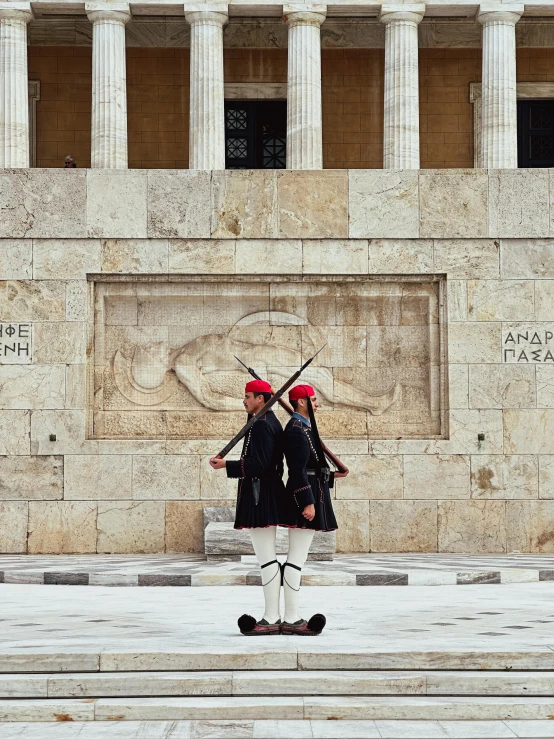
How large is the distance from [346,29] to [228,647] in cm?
2155

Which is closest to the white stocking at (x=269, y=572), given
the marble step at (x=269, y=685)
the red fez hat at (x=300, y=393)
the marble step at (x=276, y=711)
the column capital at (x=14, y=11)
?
the red fez hat at (x=300, y=393)

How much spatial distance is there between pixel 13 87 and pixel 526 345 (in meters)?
10.3

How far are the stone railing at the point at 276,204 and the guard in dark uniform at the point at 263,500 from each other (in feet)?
34.7

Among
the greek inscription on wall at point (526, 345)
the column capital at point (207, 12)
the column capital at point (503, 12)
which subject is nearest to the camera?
the greek inscription on wall at point (526, 345)

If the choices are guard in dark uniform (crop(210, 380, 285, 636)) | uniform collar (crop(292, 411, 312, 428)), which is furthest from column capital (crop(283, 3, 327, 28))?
guard in dark uniform (crop(210, 380, 285, 636))

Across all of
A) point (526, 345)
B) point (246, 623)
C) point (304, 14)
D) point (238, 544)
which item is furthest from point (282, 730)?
point (304, 14)

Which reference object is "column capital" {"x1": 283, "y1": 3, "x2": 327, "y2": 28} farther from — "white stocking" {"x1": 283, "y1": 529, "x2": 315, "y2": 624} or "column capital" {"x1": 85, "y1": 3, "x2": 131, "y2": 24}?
"white stocking" {"x1": 283, "y1": 529, "x2": 315, "y2": 624}

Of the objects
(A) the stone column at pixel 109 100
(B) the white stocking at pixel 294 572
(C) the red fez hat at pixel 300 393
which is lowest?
(B) the white stocking at pixel 294 572

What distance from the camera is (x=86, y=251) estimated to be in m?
21.1

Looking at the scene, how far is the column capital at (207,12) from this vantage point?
2578 cm

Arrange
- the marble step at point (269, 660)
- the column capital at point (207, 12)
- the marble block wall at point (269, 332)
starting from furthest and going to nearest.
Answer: the column capital at point (207, 12) → the marble block wall at point (269, 332) → the marble step at point (269, 660)

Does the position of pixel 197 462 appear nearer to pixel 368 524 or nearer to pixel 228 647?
pixel 368 524

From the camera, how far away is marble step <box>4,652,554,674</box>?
9266 mm

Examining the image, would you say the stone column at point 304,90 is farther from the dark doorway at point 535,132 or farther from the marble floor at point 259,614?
the marble floor at point 259,614
